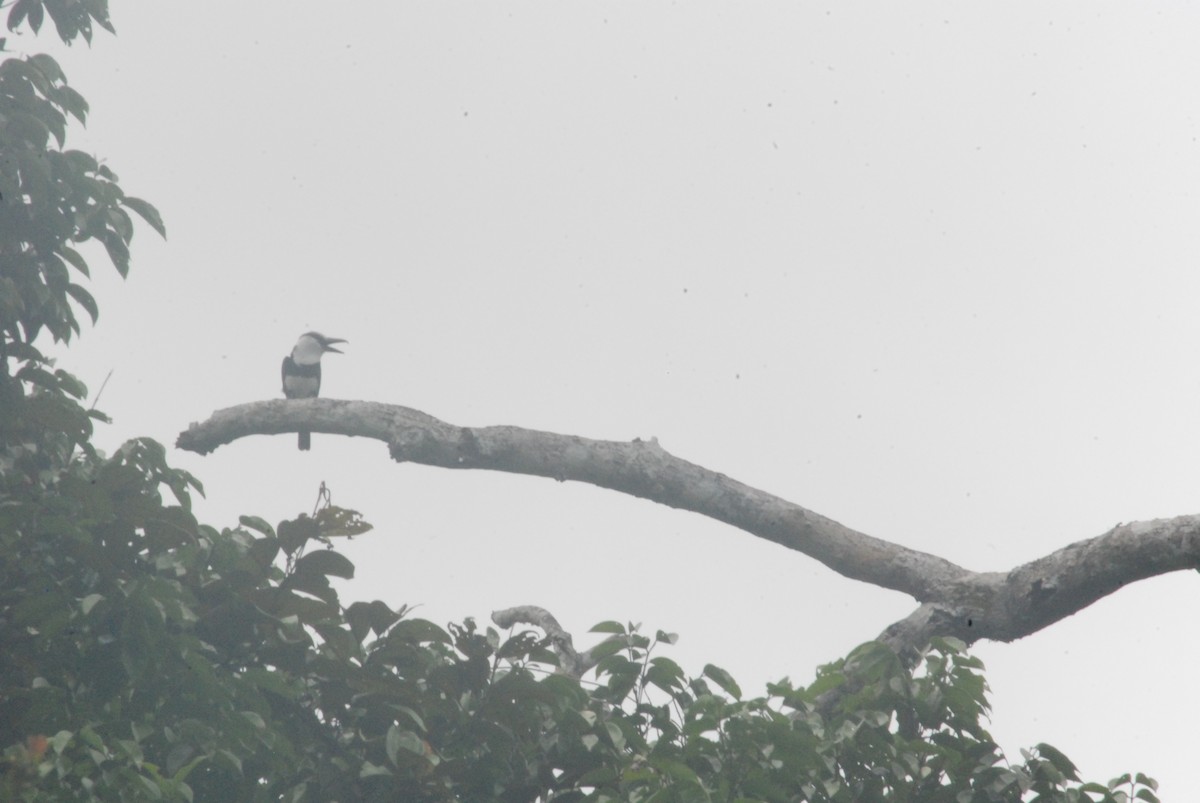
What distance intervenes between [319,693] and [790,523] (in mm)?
2558

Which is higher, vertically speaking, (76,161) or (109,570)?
(76,161)

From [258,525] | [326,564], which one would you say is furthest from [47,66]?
[326,564]

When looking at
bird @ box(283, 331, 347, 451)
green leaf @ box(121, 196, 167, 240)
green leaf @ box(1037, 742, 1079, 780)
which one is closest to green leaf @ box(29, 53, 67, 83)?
green leaf @ box(121, 196, 167, 240)

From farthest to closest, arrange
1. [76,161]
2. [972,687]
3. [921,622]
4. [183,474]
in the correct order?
1. [76,161]
2. [921,622]
3. [183,474]
4. [972,687]

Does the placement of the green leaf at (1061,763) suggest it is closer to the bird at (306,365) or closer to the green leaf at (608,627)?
the green leaf at (608,627)

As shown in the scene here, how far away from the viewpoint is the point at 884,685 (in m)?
3.84

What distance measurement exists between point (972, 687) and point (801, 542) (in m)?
2.04

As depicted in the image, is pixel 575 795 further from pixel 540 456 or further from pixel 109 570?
pixel 540 456

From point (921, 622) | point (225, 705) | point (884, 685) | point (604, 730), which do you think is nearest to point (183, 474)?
point (225, 705)

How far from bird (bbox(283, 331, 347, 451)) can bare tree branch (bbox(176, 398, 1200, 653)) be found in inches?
279

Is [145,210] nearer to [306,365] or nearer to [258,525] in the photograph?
[258,525]

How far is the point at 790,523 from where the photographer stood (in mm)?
5758

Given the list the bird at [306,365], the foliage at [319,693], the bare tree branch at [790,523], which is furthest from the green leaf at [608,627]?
the bird at [306,365]

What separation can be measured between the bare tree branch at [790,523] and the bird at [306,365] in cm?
708
